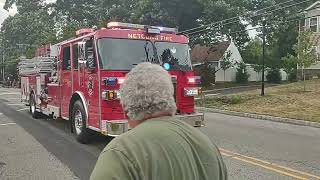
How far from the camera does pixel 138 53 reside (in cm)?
984

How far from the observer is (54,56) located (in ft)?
41.7

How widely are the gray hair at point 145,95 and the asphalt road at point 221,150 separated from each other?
507cm

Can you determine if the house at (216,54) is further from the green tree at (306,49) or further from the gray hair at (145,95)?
the gray hair at (145,95)

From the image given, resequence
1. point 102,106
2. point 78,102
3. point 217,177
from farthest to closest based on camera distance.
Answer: point 78,102 < point 102,106 < point 217,177

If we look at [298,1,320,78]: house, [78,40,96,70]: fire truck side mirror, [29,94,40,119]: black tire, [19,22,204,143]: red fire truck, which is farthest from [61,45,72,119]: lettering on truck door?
[298,1,320,78]: house

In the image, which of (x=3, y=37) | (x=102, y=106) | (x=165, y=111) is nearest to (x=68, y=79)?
(x=102, y=106)

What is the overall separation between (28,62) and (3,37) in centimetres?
7836

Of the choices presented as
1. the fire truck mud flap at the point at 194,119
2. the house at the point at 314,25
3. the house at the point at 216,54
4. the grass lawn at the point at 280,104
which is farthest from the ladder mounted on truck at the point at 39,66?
the house at the point at 216,54

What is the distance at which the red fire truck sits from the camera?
9.31 m

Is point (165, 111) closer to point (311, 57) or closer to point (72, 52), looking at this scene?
point (72, 52)

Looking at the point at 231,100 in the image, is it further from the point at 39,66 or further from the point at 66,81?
the point at 66,81

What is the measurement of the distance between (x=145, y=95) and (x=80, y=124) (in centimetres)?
842

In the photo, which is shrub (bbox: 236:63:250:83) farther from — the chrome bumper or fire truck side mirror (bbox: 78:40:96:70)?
the chrome bumper

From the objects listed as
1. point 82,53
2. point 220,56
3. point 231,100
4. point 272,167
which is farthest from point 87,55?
point 220,56
